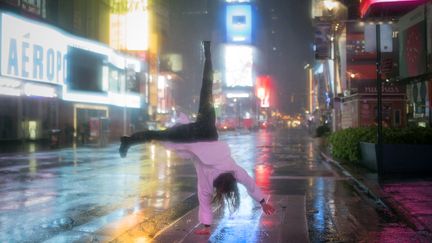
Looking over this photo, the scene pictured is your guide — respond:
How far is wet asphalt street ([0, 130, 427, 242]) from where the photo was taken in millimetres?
8578

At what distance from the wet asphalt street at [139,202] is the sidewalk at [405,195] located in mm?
200

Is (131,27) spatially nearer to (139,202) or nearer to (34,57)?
(34,57)

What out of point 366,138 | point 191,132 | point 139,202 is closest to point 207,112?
point 191,132

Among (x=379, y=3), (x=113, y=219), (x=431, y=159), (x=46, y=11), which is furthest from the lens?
(x=46, y=11)

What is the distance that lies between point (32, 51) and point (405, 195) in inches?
1166

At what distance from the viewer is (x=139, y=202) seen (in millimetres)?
11961

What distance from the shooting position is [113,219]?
986 cm

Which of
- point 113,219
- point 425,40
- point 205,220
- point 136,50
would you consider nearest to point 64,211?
point 113,219

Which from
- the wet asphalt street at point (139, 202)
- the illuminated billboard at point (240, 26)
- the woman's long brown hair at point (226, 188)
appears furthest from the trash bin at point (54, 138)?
the illuminated billboard at point (240, 26)

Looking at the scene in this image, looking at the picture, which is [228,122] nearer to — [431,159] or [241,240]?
[431,159]

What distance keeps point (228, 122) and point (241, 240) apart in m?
80.4

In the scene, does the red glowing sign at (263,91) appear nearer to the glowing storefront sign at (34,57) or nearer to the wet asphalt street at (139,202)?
the glowing storefront sign at (34,57)

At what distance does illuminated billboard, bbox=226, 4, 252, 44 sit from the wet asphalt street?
289 ft

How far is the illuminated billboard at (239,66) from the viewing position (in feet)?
357
